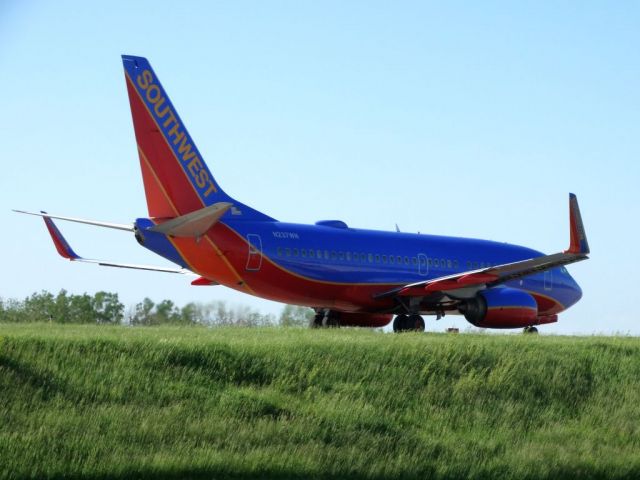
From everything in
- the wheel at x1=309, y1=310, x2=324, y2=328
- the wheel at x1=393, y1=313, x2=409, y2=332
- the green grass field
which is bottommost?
the green grass field

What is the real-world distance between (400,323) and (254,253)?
5.59 meters

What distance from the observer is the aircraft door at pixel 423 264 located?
3397 centimetres

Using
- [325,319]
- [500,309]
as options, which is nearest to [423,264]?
[500,309]

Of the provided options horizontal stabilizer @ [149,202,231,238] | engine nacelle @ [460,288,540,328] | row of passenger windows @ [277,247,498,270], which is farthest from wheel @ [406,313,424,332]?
horizontal stabilizer @ [149,202,231,238]

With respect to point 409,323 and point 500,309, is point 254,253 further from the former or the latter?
point 500,309

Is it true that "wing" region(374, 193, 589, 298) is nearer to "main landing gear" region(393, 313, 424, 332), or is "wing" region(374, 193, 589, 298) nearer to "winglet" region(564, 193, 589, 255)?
"winglet" region(564, 193, 589, 255)

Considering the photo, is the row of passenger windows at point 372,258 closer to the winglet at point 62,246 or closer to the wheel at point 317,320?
the wheel at point 317,320

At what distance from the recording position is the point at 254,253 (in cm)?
2950

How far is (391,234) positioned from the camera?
34.2 metres

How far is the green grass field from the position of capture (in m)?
15.7

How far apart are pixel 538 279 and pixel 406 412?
18815 mm

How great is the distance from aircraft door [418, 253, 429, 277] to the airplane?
31 mm

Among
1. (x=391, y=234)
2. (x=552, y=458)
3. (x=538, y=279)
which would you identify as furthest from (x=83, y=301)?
(x=552, y=458)

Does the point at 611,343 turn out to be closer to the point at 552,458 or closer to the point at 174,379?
the point at 552,458
